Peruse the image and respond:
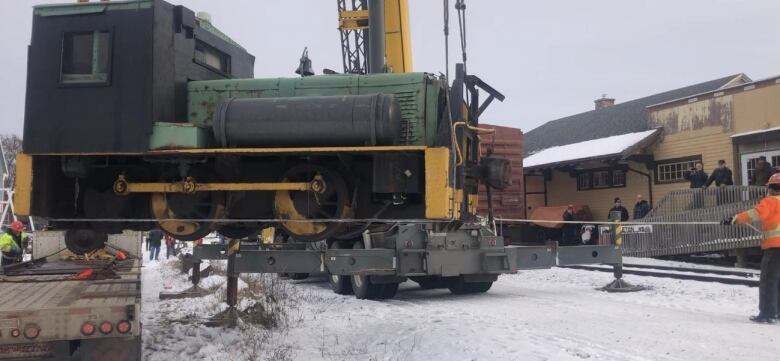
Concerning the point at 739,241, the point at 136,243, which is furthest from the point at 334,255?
the point at 739,241

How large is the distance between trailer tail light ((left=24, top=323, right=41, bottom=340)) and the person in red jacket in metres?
8.20

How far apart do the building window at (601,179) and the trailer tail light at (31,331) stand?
2063 centimetres

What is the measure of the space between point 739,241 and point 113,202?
1345cm

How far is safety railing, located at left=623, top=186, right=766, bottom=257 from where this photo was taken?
48.7ft

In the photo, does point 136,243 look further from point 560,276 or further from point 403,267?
point 560,276

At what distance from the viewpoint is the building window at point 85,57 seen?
602cm

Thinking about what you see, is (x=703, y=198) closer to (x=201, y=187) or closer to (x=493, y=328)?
(x=493, y=328)

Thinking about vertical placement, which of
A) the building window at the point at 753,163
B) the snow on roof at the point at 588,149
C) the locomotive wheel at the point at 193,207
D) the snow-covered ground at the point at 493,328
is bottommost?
the snow-covered ground at the point at 493,328

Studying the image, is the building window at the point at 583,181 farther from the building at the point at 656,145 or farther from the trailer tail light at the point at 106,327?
the trailer tail light at the point at 106,327

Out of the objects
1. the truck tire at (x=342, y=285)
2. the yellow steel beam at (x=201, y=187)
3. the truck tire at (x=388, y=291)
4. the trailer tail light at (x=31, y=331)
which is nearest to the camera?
the trailer tail light at (x=31, y=331)

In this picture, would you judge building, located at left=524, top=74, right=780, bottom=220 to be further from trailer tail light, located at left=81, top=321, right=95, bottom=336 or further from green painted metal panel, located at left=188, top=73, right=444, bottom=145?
trailer tail light, located at left=81, top=321, right=95, bottom=336

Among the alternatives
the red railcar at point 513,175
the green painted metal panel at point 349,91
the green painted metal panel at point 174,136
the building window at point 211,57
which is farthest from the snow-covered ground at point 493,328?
the red railcar at point 513,175

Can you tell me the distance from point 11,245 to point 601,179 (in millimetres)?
18194

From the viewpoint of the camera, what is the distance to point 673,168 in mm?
20594
